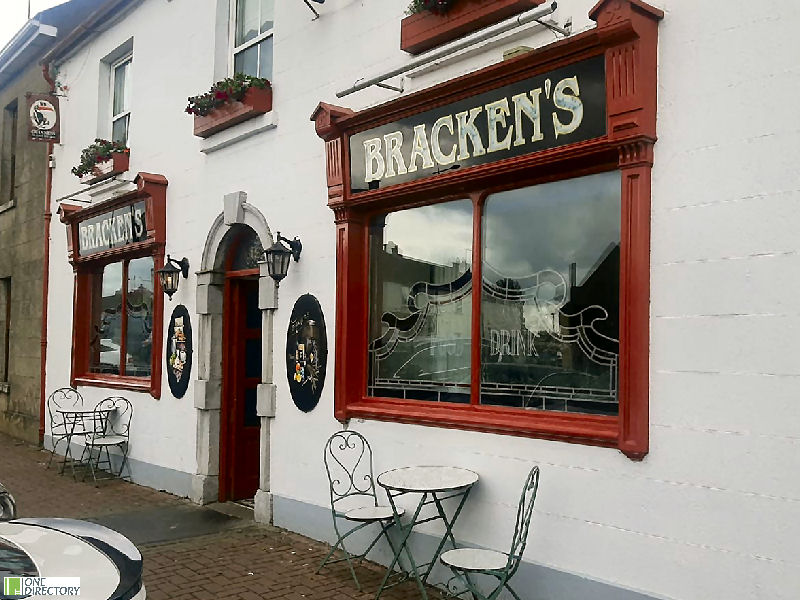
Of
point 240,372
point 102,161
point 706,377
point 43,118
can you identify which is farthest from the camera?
point 43,118

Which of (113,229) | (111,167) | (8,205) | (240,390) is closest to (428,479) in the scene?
(240,390)

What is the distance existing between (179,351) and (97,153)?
3218mm

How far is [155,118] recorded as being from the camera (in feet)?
29.5

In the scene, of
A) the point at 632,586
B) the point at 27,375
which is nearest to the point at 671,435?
the point at 632,586

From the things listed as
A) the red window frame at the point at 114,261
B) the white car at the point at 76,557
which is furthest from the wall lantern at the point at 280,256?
the white car at the point at 76,557

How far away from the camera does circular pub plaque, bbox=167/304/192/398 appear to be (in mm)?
8133

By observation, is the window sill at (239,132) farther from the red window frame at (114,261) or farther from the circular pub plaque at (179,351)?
the circular pub plaque at (179,351)

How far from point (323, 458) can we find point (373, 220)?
2040 millimetres

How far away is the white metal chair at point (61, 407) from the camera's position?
1036 cm

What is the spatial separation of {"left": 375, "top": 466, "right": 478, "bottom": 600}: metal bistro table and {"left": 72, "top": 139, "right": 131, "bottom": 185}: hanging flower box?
6.23m

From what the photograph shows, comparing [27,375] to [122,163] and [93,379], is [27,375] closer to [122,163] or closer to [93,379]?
[93,379]

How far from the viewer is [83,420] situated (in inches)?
397

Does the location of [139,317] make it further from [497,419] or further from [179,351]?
[497,419]

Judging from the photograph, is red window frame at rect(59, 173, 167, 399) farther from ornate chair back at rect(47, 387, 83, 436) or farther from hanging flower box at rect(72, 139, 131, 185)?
hanging flower box at rect(72, 139, 131, 185)
